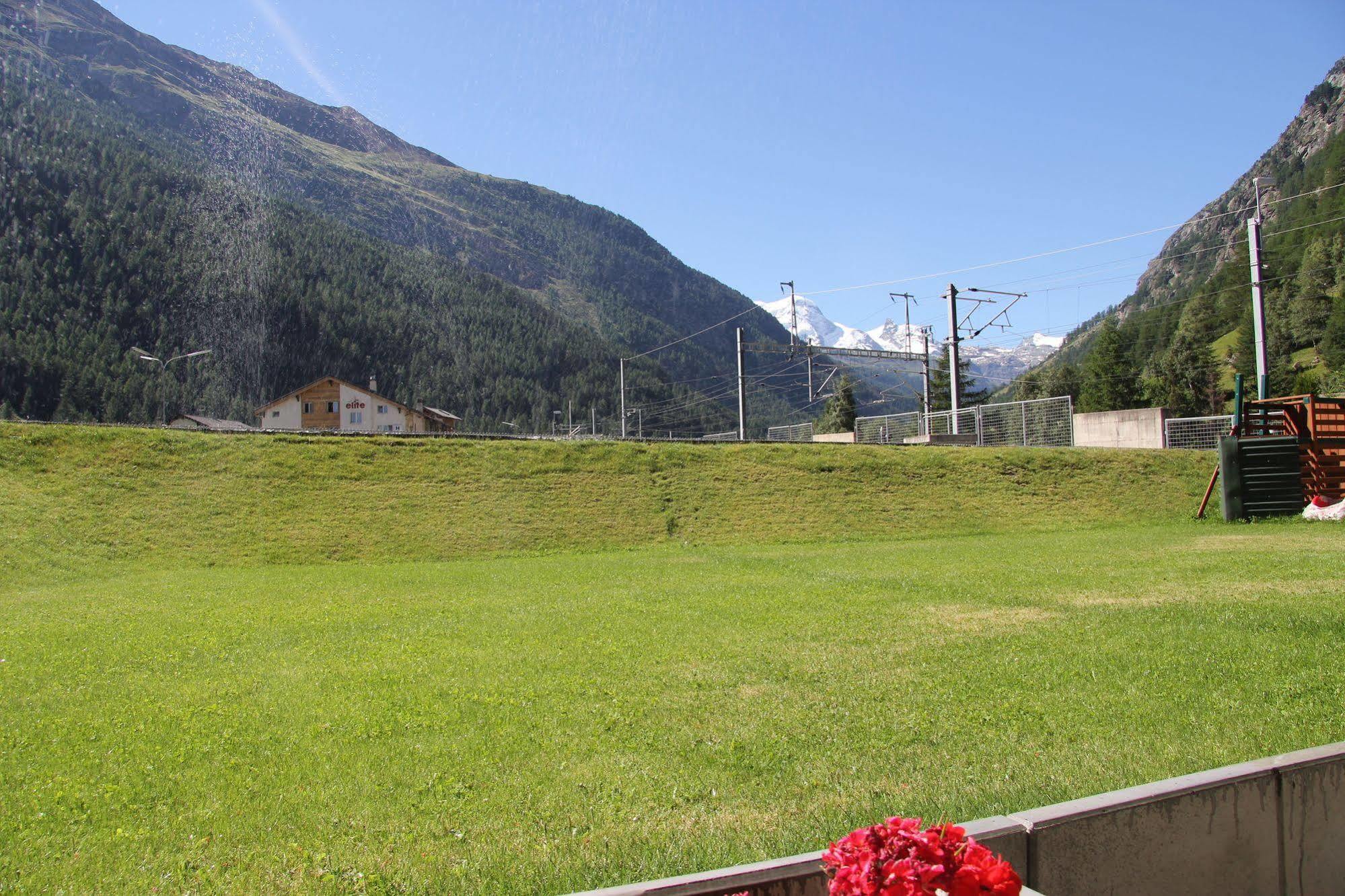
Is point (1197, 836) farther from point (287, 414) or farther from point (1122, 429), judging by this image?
point (287, 414)

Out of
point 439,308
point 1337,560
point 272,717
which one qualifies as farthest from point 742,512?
point 439,308

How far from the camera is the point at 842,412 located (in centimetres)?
10706

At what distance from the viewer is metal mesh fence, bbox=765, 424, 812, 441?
55.0 meters

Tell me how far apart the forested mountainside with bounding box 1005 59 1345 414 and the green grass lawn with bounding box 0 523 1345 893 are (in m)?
73.0

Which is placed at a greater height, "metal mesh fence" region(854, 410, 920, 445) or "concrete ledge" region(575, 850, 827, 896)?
"metal mesh fence" region(854, 410, 920, 445)

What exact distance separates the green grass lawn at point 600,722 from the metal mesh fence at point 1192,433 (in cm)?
2922

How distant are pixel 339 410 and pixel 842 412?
189 feet

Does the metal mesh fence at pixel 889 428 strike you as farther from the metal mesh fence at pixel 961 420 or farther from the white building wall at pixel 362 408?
the white building wall at pixel 362 408

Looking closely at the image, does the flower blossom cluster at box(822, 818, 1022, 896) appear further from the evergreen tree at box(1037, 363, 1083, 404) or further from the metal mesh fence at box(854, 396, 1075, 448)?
the evergreen tree at box(1037, 363, 1083, 404)

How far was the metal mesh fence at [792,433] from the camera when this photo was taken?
54969mm

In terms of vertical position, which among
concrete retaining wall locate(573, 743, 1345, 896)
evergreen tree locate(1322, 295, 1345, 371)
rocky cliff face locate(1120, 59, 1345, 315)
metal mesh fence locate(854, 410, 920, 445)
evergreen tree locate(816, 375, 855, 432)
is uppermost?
rocky cliff face locate(1120, 59, 1345, 315)

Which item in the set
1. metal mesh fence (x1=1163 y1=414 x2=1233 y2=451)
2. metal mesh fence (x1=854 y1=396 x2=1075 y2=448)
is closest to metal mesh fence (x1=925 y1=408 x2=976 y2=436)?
metal mesh fence (x1=854 y1=396 x2=1075 y2=448)

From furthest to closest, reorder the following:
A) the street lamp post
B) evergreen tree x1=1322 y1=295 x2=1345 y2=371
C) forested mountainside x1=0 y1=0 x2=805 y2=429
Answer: forested mountainside x1=0 y1=0 x2=805 y2=429 → evergreen tree x1=1322 y1=295 x2=1345 y2=371 → the street lamp post

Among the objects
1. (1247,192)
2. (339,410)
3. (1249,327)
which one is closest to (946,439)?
(339,410)
